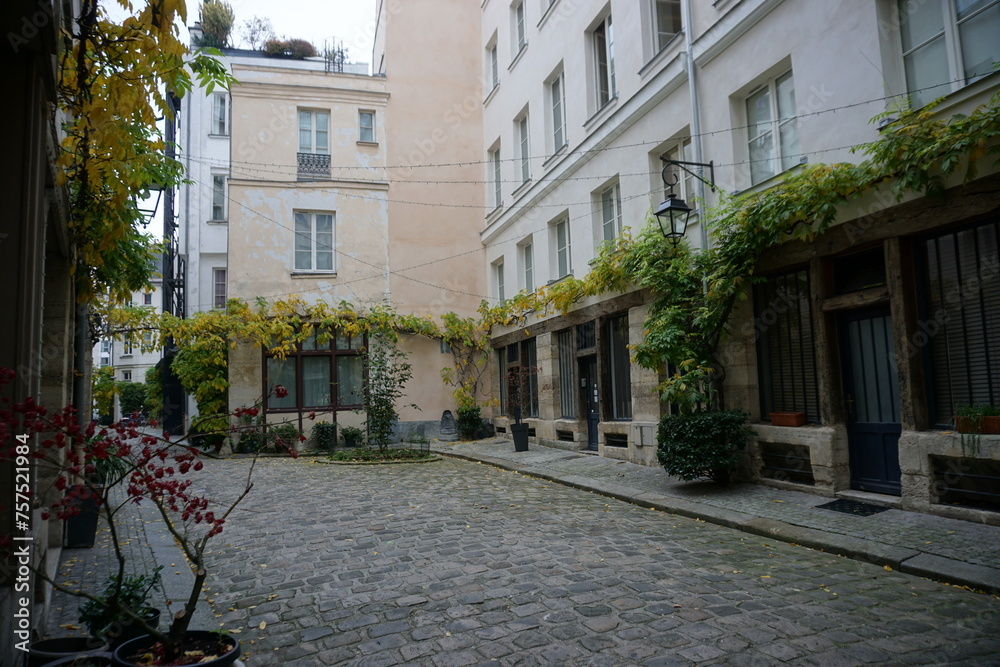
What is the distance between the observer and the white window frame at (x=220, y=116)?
24484 millimetres

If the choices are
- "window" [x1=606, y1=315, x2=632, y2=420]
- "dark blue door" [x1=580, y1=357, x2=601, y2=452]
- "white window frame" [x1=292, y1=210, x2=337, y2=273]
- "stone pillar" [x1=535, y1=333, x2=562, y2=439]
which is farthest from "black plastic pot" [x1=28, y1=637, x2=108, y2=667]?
"white window frame" [x1=292, y1=210, x2=337, y2=273]

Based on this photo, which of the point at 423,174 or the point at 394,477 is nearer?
the point at 394,477

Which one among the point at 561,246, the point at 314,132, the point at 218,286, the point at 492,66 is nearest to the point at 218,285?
the point at 218,286

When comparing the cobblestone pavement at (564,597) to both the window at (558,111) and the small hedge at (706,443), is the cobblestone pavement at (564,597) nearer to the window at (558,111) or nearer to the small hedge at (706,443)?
the small hedge at (706,443)

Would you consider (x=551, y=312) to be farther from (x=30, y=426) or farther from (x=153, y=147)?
(x=30, y=426)

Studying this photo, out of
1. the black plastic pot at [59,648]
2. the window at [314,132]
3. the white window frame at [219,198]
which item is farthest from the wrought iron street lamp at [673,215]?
the white window frame at [219,198]

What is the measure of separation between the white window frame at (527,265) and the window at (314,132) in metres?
6.95

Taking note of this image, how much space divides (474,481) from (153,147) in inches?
293

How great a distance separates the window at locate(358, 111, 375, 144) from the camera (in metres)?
21.0

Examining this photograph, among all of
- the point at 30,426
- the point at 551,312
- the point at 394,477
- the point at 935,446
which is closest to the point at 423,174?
the point at 551,312

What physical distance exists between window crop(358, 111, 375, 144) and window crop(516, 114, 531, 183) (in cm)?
492

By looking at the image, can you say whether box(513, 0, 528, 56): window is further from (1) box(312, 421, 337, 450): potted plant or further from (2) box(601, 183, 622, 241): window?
(1) box(312, 421, 337, 450): potted plant

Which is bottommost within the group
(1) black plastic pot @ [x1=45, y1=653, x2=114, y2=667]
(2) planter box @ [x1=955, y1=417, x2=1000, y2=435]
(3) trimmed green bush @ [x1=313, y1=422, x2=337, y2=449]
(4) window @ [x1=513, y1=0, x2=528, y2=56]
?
(1) black plastic pot @ [x1=45, y1=653, x2=114, y2=667]

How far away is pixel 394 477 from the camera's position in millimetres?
12047
